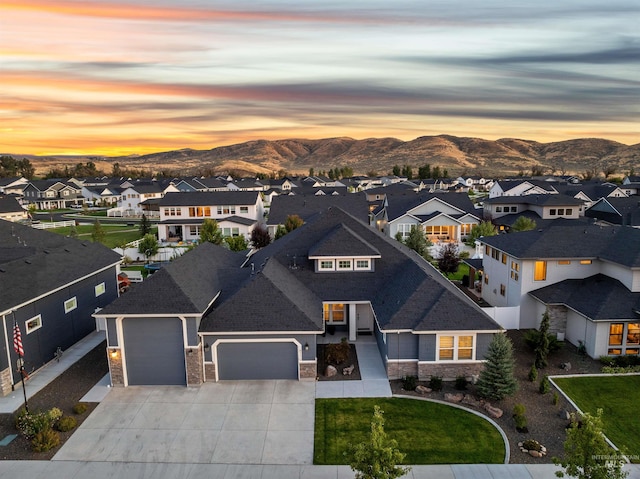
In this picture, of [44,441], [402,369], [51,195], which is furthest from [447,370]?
[51,195]

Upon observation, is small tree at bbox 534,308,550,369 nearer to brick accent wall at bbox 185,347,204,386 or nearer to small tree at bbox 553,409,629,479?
small tree at bbox 553,409,629,479

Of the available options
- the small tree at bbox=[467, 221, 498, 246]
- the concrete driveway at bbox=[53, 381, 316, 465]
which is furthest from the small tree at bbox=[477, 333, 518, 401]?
the small tree at bbox=[467, 221, 498, 246]

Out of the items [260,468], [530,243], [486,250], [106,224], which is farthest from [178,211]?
[260,468]

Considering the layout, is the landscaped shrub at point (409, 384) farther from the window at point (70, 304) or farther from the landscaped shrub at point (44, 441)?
the window at point (70, 304)

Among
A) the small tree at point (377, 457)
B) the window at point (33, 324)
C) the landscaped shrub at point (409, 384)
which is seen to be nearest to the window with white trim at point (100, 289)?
the window at point (33, 324)

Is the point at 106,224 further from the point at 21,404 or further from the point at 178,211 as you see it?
the point at 21,404
